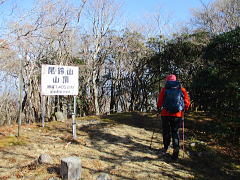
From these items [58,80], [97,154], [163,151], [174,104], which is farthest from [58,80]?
[163,151]

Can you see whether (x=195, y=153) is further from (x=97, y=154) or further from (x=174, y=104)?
(x=97, y=154)

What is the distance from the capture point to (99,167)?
392 cm

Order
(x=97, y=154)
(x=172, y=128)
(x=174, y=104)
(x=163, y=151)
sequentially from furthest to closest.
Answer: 1. (x=163, y=151)
2. (x=97, y=154)
3. (x=172, y=128)
4. (x=174, y=104)

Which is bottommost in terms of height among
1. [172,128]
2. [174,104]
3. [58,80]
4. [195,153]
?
[195,153]

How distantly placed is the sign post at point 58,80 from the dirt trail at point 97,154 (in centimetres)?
79

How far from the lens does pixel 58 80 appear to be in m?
5.62

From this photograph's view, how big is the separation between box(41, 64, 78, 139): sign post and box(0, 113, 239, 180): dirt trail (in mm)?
793

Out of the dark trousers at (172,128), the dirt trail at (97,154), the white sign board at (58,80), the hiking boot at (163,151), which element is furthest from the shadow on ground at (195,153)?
the white sign board at (58,80)

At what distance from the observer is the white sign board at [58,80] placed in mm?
5492

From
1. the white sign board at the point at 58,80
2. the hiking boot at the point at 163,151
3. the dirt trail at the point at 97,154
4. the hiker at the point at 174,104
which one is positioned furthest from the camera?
the white sign board at the point at 58,80

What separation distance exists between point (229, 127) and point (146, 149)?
243 centimetres

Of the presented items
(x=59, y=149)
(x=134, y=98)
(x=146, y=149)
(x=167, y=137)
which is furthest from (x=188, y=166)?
(x=134, y=98)

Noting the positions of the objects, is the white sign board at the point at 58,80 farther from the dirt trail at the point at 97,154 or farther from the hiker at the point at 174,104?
the hiker at the point at 174,104

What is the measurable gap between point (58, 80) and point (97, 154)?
239 cm
